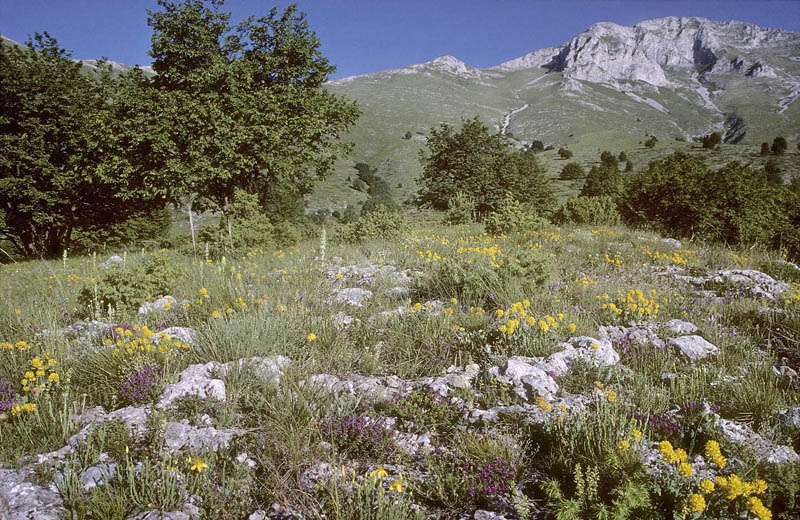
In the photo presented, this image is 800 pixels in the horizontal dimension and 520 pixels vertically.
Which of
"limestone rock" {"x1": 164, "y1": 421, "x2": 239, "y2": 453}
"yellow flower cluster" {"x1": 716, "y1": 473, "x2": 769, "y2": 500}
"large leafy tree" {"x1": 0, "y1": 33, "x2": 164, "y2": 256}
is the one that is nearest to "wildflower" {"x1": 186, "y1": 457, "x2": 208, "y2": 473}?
"limestone rock" {"x1": 164, "y1": 421, "x2": 239, "y2": 453}

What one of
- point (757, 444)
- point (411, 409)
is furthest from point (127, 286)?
point (757, 444)

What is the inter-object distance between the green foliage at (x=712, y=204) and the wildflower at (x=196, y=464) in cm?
1261

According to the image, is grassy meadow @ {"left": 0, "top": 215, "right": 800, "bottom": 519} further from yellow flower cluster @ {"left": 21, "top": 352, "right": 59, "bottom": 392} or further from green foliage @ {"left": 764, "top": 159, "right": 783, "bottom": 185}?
green foliage @ {"left": 764, "top": 159, "right": 783, "bottom": 185}

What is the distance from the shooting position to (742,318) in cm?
411

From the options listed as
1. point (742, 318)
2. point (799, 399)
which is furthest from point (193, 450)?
point (742, 318)

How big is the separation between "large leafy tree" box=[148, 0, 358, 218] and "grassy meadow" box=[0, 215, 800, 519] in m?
11.3

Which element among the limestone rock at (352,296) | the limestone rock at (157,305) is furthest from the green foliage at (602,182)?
the limestone rock at (157,305)

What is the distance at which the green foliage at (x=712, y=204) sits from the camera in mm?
10273

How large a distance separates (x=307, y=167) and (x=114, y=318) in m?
12.6

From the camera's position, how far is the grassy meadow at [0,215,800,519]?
1921mm

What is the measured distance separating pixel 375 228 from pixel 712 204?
32.7ft

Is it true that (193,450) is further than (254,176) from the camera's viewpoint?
No

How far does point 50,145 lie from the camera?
16.1 meters

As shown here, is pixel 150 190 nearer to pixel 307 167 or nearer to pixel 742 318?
pixel 307 167
